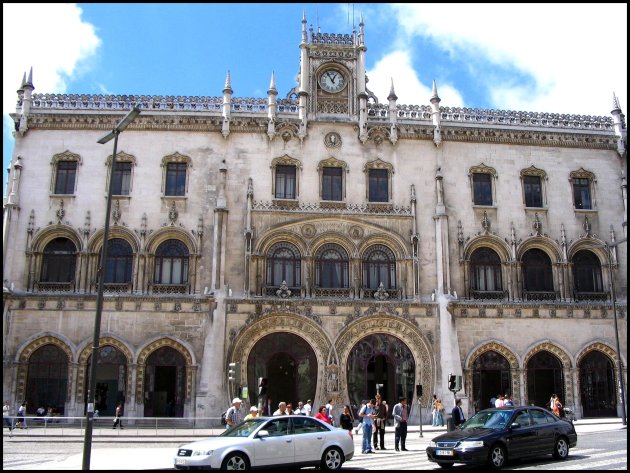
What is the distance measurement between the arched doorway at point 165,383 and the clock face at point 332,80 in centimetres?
1660

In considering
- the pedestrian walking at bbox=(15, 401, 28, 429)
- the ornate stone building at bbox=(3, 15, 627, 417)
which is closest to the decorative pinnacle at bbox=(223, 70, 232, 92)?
the ornate stone building at bbox=(3, 15, 627, 417)

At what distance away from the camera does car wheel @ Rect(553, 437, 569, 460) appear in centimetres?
1720

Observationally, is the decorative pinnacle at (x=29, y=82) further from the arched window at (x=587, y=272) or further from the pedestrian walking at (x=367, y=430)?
the arched window at (x=587, y=272)

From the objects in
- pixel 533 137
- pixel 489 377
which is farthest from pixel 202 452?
pixel 533 137

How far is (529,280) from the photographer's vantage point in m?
34.3

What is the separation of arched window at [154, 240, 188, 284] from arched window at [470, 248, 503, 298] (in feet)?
50.1

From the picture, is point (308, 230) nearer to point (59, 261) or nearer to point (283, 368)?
point (283, 368)

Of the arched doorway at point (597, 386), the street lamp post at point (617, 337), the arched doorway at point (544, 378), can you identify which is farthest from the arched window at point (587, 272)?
the arched doorway at point (544, 378)

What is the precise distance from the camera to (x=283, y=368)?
32031 millimetres

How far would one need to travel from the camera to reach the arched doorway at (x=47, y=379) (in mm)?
30531

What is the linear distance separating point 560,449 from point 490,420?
7.09 feet

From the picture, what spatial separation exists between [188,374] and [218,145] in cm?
1224

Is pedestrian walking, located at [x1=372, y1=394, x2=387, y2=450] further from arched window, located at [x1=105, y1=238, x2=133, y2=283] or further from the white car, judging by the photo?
arched window, located at [x1=105, y1=238, x2=133, y2=283]

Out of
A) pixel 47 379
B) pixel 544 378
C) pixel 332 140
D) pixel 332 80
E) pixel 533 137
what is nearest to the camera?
pixel 47 379
